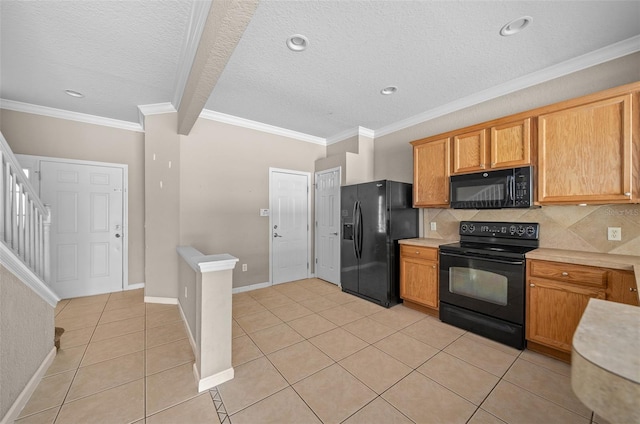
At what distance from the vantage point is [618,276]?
1881 mm

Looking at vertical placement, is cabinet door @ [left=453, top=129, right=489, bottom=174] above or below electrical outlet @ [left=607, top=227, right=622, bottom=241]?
above

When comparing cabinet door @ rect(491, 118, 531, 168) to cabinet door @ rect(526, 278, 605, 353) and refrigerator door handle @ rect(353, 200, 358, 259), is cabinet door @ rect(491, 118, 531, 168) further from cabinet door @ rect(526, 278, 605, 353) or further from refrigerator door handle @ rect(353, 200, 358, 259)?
refrigerator door handle @ rect(353, 200, 358, 259)

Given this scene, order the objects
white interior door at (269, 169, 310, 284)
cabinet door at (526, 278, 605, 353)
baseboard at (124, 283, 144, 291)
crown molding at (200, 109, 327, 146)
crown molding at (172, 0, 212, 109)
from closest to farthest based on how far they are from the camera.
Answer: crown molding at (172, 0, 212, 109) → cabinet door at (526, 278, 605, 353) → crown molding at (200, 109, 327, 146) → baseboard at (124, 283, 144, 291) → white interior door at (269, 169, 310, 284)

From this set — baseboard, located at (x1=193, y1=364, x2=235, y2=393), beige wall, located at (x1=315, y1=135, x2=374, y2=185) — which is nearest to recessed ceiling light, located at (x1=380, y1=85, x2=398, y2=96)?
beige wall, located at (x1=315, y1=135, x2=374, y2=185)

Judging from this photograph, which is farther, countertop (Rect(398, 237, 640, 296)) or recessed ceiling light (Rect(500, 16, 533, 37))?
recessed ceiling light (Rect(500, 16, 533, 37))

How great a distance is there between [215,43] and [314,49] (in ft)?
3.14

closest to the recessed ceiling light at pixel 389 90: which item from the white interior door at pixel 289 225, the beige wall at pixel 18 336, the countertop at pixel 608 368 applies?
the white interior door at pixel 289 225

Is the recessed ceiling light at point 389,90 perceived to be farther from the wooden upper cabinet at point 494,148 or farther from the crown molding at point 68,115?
the crown molding at point 68,115

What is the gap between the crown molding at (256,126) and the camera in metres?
3.74

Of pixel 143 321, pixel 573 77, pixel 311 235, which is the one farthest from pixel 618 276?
pixel 143 321

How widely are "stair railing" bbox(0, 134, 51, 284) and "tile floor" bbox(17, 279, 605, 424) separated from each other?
93 centimetres

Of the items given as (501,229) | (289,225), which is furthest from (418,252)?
(289,225)

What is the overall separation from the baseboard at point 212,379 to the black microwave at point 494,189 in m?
2.85

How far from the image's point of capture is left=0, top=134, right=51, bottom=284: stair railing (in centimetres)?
182
